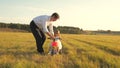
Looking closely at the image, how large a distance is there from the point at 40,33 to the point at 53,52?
0.99m

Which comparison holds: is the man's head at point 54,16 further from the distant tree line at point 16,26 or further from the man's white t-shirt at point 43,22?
the distant tree line at point 16,26

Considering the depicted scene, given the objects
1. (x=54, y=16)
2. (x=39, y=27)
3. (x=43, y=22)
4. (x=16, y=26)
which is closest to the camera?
(x=54, y=16)

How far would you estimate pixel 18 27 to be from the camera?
5394 inches

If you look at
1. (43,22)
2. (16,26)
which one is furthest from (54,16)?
(16,26)

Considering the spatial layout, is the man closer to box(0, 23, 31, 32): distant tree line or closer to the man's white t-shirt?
the man's white t-shirt

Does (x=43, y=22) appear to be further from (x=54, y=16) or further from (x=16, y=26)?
(x=16, y=26)

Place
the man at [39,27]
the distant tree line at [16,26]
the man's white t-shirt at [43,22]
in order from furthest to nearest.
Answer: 1. the distant tree line at [16,26]
2. the man at [39,27]
3. the man's white t-shirt at [43,22]

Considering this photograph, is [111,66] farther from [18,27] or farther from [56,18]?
[18,27]

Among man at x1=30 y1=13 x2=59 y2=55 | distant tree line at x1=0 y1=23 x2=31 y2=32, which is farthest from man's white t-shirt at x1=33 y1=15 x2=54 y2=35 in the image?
distant tree line at x1=0 y1=23 x2=31 y2=32

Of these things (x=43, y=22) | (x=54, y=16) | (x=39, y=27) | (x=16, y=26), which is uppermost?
(x=54, y=16)

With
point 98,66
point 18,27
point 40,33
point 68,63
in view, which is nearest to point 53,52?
point 40,33

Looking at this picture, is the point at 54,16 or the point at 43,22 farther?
the point at 43,22

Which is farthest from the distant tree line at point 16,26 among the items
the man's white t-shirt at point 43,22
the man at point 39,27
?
the man's white t-shirt at point 43,22

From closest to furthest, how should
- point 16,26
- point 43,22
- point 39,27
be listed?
point 43,22 < point 39,27 < point 16,26
